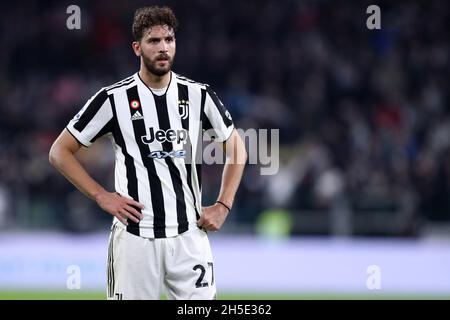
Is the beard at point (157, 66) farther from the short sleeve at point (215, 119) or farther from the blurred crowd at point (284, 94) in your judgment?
the blurred crowd at point (284, 94)

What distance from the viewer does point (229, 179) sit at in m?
5.36

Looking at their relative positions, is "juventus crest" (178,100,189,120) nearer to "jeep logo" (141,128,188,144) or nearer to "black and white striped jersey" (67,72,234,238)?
"black and white striped jersey" (67,72,234,238)

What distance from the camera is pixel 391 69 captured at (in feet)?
49.0

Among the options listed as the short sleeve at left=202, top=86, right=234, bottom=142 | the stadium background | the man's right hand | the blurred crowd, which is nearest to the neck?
the short sleeve at left=202, top=86, right=234, bottom=142

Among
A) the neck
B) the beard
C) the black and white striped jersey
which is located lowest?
the black and white striped jersey

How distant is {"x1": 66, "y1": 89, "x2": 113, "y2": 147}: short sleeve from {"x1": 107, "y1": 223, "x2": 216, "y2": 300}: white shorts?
514 millimetres

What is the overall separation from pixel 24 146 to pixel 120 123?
8.59 meters

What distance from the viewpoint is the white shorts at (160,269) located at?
505cm

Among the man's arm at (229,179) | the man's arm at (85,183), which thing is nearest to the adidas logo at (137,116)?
the man's arm at (85,183)

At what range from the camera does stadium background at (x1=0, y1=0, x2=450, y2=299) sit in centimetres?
1180

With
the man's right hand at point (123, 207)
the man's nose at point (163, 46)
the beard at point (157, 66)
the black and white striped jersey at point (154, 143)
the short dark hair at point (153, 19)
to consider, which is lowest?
the man's right hand at point (123, 207)

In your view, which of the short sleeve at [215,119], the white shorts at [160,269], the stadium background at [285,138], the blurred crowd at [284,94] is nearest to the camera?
the white shorts at [160,269]

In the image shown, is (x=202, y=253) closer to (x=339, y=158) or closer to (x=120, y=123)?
(x=120, y=123)

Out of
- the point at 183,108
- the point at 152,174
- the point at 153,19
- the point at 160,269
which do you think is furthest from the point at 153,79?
the point at 160,269
